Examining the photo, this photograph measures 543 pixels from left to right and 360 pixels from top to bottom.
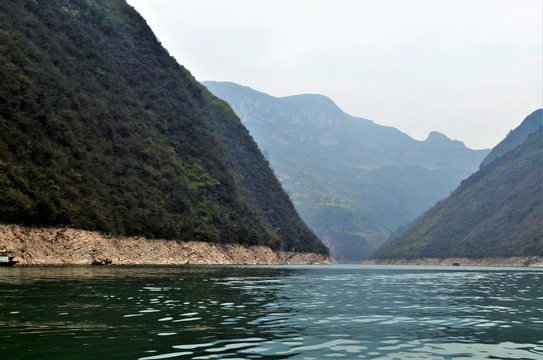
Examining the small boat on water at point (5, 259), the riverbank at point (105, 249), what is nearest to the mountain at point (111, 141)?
the riverbank at point (105, 249)

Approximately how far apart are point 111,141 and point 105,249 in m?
34.4

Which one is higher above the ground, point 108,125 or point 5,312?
point 108,125

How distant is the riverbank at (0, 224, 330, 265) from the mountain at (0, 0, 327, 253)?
159 centimetres

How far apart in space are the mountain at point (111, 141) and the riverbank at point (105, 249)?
5.23 feet

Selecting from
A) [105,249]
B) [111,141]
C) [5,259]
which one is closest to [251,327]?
[5,259]

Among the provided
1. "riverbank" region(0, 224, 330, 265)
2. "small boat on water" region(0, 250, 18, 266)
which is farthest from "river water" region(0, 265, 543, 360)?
"riverbank" region(0, 224, 330, 265)

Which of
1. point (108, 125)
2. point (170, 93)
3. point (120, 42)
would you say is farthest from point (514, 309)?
point (120, 42)

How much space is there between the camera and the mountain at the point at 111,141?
78.5 meters

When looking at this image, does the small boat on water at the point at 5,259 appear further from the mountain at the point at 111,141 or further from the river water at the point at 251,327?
the river water at the point at 251,327

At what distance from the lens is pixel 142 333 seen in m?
16.8

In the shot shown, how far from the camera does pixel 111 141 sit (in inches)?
Result: 4291

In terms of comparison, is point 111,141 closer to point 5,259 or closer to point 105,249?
point 105,249

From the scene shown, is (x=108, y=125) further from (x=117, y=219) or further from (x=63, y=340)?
(x=63, y=340)

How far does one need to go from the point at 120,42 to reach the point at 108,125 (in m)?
56.8
